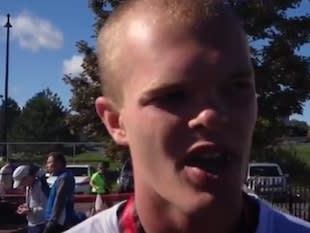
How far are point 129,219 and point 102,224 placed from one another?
0.09 m

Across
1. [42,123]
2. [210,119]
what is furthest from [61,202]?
[42,123]

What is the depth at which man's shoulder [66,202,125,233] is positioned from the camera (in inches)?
61.6

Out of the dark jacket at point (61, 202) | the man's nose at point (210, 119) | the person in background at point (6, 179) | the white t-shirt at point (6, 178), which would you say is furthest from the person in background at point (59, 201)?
the white t-shirt at point (6, 178)

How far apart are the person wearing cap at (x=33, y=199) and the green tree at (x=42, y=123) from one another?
161 feet

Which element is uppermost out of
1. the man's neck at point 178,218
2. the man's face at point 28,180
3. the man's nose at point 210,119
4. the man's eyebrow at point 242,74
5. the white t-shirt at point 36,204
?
the man's eyebrow at point 242,74

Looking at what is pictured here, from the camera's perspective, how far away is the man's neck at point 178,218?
4.18 ft

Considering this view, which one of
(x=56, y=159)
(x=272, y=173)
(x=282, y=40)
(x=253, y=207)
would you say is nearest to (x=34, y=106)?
(x=272, y=173)

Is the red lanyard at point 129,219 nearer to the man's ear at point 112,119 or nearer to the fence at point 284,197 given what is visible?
the man's ear at point 112,119

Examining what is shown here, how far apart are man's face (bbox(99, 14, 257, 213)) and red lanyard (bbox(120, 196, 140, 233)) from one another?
13cm

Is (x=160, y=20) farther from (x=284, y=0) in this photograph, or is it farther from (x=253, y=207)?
(x=284, y=0)

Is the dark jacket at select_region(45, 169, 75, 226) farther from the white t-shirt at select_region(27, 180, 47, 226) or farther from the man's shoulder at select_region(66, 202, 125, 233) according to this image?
the man's shoulder at select_region(66, 202, 125, 233)

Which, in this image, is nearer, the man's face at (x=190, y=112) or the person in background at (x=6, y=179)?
the man's face at (x=190, y=112)

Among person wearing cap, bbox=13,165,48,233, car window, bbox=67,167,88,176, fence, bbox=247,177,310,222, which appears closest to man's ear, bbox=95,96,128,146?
person wearing cap, bbox=13,165,48,233

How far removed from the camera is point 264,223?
1.47 metres
